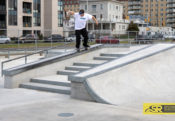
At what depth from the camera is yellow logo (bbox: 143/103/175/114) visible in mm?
7523

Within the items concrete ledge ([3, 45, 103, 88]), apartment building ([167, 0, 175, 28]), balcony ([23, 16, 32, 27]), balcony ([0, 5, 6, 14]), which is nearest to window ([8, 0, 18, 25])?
balcony ([0, 5, 6, 14])

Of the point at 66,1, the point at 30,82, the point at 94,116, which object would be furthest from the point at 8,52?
the point at 66,1

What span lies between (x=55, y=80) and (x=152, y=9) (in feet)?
459

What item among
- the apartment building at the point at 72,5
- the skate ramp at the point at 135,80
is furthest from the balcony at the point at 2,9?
the apartment building at the point at 72,5

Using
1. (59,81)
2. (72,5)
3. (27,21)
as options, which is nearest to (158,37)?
(59,81)

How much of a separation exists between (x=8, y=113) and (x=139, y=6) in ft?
482

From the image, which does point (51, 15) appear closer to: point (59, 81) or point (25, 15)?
point (25, 15)

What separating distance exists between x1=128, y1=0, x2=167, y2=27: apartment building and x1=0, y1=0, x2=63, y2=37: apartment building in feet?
251

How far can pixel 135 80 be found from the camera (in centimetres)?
942

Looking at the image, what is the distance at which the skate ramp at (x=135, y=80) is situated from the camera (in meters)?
8.63

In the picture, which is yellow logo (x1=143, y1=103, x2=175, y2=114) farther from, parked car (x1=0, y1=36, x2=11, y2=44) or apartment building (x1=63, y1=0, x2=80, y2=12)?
apartment building (x1=63, y1=0, x2=80, y2=12)

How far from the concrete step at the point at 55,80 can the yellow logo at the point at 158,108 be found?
11.2 ft

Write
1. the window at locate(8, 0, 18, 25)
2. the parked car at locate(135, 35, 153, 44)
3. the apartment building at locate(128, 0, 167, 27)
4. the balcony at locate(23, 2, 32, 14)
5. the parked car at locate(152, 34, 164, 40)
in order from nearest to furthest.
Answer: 1. the parked car at locate(135, 35, 153, 44)
2. the parked car at locate(152, 34, 164, 40)
3. the window at locate(8, 0, 18, 25)
4. the balcony at locate(23, 2, 32, 14)
5. the apartment building at locate(128, 0, 167, 27)

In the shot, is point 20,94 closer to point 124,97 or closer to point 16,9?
point 124,97
